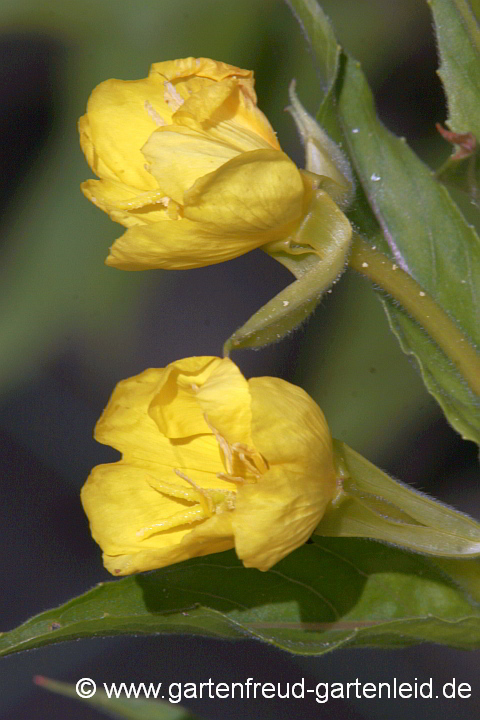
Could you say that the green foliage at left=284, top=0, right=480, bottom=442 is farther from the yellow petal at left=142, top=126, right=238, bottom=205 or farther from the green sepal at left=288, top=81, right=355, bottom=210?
the yellow petal at left=142, top=126, right=238, bottom=205

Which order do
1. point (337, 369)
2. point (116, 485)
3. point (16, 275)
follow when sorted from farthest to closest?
1. point (16, 275)
2. point (337, 369)
3. point (116, 485)

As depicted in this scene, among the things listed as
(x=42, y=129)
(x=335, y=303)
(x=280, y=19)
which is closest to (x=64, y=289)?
(x=42, y=129)

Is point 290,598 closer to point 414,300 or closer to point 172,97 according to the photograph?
point 414,300

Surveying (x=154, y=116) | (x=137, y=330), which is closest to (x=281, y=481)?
(x=154, y=116)

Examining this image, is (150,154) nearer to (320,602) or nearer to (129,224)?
(129,224)

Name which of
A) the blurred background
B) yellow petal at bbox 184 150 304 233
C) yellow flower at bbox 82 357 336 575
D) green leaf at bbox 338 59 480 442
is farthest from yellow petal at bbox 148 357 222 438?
the blurred background

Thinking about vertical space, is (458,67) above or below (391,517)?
above
